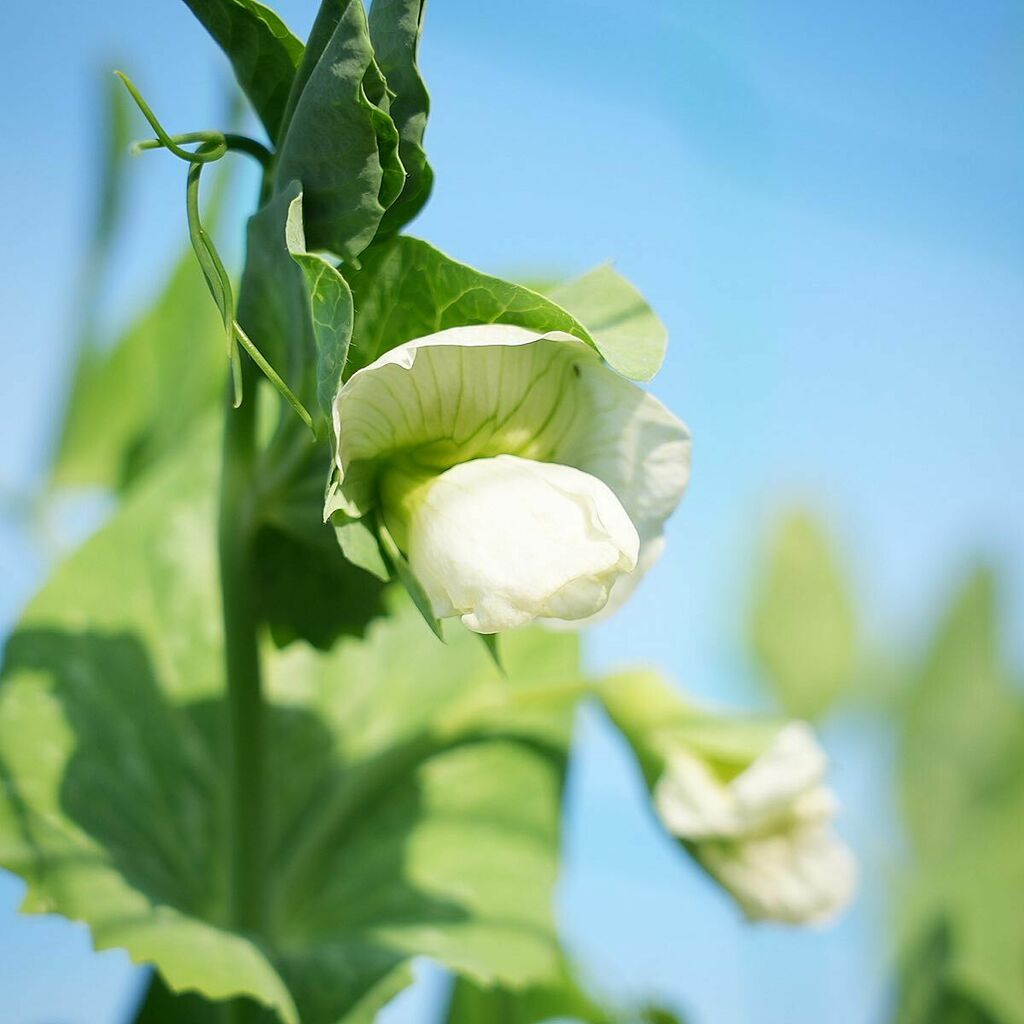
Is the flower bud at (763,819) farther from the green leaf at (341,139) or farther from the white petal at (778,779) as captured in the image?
the green leaf at (341,139)

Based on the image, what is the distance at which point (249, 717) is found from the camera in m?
0.42

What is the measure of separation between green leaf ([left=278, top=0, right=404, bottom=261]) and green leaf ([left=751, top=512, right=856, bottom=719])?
85cm

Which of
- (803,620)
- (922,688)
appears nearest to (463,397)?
(803,620)

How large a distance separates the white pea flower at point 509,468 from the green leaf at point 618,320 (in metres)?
0.01

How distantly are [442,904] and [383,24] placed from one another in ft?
1.09

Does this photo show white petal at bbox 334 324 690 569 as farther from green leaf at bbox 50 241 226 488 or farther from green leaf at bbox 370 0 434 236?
green leaf at bbox 50 241 226 488

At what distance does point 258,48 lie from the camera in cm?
35

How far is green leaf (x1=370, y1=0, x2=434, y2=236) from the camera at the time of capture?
1.06ft

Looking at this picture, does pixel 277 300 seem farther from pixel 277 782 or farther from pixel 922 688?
pixel 922 688

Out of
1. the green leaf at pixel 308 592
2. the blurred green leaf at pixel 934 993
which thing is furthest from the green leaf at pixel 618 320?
the blurred green leaf at pixel 934 993

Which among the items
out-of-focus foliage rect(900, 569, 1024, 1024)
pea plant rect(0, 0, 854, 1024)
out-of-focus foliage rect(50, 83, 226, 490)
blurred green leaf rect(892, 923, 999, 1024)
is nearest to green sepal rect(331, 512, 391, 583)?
pea plant rect(0, 0, 854, 1024)

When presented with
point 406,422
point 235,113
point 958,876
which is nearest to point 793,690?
point 958,876

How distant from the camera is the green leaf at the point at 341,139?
0.31m

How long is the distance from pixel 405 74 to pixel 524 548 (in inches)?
4.9
